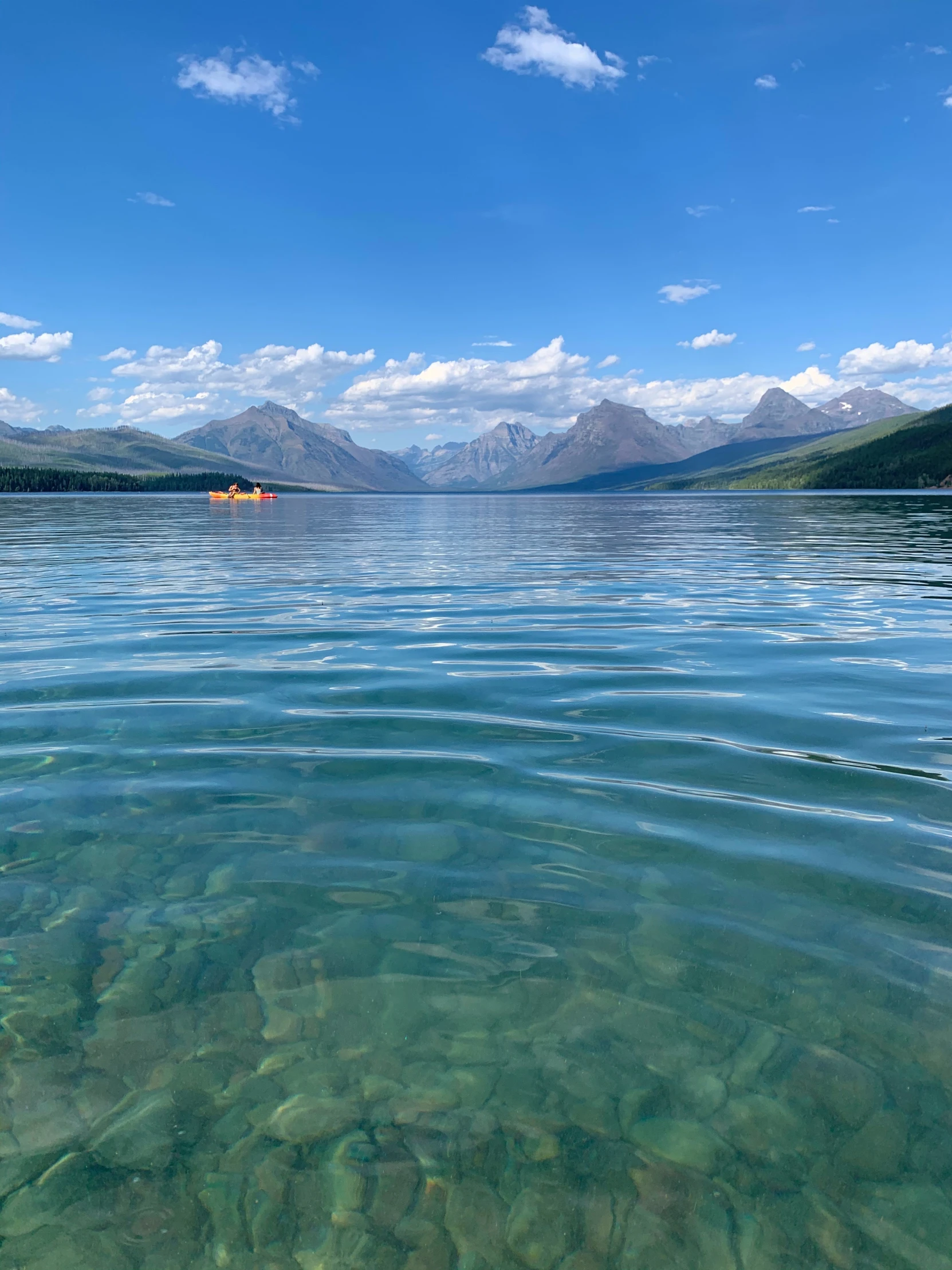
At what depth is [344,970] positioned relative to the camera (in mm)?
5602

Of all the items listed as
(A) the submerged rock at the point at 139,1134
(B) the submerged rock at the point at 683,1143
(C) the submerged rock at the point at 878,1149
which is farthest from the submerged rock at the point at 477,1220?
(C) the submerged rock at the point at 878,1149

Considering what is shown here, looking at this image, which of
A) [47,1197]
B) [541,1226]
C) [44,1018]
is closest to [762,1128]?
[541,1226]

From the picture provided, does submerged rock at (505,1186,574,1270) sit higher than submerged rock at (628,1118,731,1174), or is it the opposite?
submerged rock at (628,1118,731,1174)

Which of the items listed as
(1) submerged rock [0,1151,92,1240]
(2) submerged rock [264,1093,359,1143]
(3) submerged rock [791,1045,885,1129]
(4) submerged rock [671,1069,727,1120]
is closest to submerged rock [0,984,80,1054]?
(1) submerged rock [0,1151,92,1240]

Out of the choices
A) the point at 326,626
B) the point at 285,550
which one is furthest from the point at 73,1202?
the point at 285,550

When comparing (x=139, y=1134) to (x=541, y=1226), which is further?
(x=139, y=1134)

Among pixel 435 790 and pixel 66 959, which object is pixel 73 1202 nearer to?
pixel 66 959

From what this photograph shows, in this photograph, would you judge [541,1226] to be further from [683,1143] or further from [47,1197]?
[47,1197]

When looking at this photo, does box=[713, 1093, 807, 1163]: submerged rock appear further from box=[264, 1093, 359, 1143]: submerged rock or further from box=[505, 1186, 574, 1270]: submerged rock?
box=[264, 1093, 359, 1143]: submerged rock

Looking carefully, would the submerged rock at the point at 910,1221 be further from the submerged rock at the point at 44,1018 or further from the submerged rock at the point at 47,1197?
the submerged rock at the point at 44,1018

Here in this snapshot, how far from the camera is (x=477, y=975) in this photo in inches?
216

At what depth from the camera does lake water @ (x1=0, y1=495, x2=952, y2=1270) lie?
12.6ft

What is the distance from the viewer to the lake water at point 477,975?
3.85m

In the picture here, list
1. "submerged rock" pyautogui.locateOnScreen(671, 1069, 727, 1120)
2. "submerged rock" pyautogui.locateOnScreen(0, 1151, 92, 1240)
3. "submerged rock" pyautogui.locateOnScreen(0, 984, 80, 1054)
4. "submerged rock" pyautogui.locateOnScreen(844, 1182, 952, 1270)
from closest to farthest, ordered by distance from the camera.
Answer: "submerged rock" pyautogui.locateOnScreen(844, 1182, 952, 1270), "submerged rock" pyautogui.locateOnScreen(0, 1151, 92, 1240), "submerged rock" pyautogui.locateOnScreen(671, 1069, 727, 1120), "submerged rock" pyautogui.locateOnScreen(0, 984, 80, 1054)
